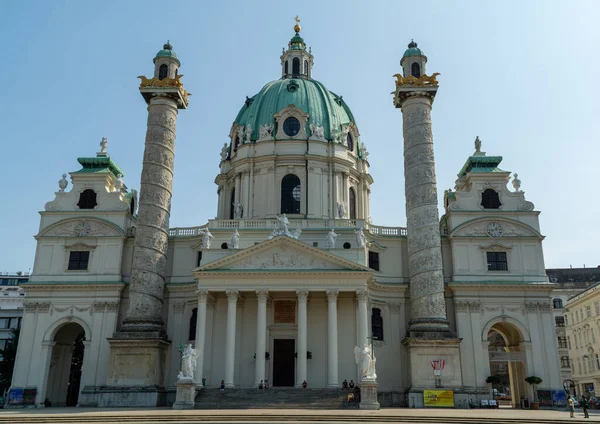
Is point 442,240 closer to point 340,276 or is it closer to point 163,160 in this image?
point 340,276

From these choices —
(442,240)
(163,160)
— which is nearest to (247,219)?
(163,160)

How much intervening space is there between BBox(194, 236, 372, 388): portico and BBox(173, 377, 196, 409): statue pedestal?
3.21 metres

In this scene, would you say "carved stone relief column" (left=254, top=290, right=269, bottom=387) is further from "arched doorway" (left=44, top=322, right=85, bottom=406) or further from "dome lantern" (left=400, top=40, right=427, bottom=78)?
"dome lantern" (left=400, top=40, right=427, bottom=78)

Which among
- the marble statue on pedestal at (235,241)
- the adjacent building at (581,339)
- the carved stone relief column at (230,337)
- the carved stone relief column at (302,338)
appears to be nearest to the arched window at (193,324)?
the carved stone relief column at (230,337)

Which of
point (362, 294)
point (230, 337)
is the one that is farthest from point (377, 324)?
point (230, 337)

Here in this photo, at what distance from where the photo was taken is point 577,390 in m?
59.3

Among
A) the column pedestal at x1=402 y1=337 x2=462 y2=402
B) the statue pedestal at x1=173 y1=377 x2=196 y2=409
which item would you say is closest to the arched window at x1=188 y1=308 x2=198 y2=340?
the statue pedestal at x1=173 y1=377 x2=196 y2=409

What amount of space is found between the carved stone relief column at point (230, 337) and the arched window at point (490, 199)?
18749 mm

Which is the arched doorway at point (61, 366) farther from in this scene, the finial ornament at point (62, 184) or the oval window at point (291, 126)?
the oval window at point (291, 126)

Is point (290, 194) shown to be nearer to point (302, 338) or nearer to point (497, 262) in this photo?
point (302, 338)

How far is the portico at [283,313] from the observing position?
3516cm

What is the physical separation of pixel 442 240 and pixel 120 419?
975 inches

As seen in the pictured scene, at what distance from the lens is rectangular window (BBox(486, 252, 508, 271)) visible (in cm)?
3962

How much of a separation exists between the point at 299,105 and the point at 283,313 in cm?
1838
